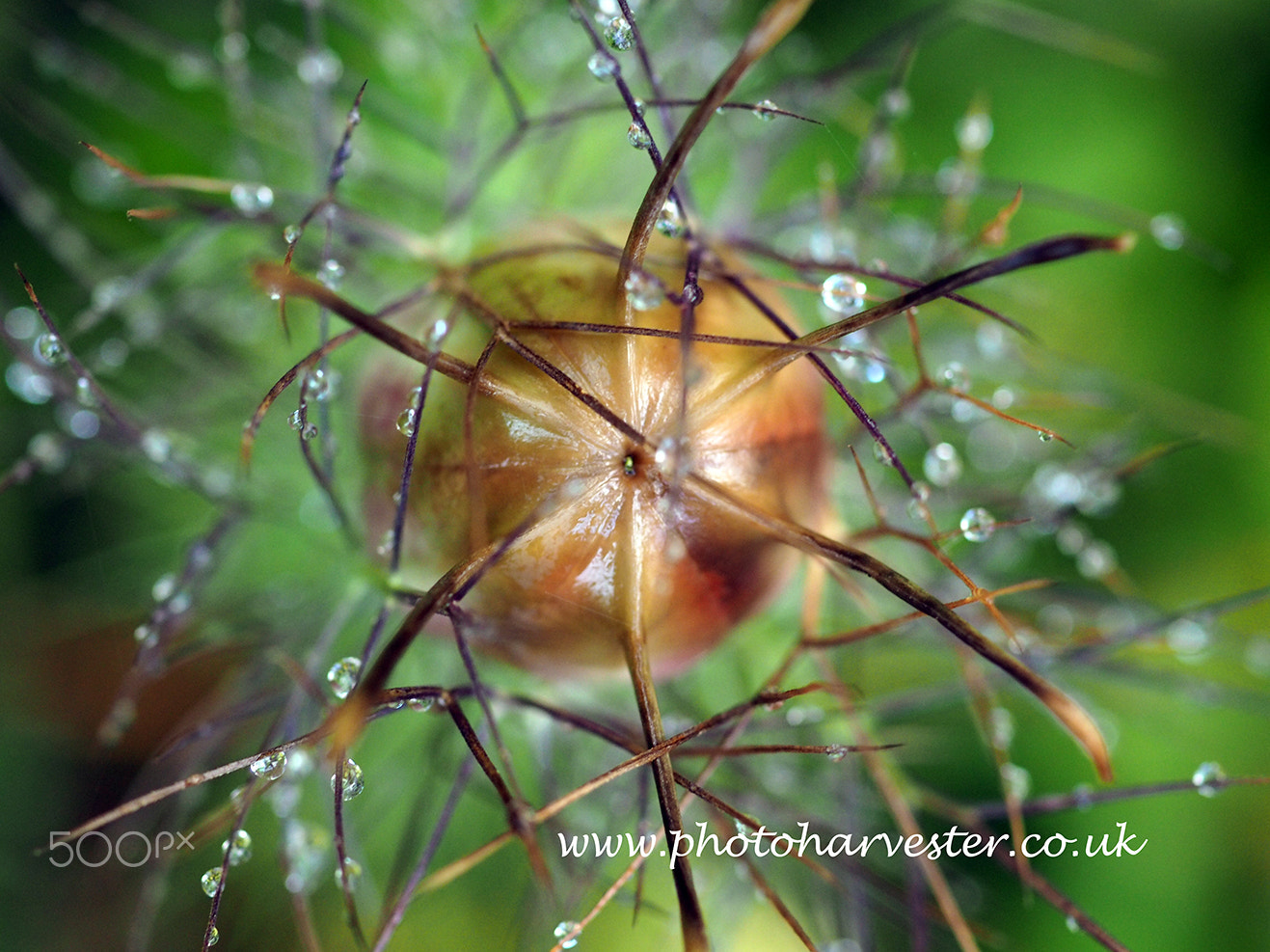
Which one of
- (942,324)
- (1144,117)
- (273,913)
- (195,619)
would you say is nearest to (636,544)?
(195,619)

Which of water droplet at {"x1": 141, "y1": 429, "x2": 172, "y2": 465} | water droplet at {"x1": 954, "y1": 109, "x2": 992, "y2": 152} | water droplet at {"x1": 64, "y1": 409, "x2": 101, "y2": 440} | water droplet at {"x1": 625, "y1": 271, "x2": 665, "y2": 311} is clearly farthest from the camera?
water droplet at {"x1": 954, "y1": 109, "x2": 992, "y2": 152}

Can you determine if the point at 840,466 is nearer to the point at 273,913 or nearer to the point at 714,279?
the point at 714,279

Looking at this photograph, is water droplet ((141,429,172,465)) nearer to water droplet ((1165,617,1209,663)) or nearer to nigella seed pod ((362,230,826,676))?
nigella seed pod ((362,230,826,676))

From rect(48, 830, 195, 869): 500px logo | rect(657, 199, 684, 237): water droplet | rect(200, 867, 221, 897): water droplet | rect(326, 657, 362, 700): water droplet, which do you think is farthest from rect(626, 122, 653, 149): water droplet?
rect(48, 830, 195, 869): 500px logo

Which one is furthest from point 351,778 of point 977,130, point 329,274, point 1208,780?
point 977,130

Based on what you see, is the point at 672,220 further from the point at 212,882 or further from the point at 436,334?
the point at 212,882

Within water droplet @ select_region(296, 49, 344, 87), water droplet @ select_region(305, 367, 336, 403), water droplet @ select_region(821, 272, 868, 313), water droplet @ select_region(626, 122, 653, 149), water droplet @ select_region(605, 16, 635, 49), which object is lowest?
water droplet @ select_region(305, 367, 336, 403)

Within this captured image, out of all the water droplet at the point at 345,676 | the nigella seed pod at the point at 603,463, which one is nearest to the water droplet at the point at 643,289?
the nigella seed pod at the point at 603,463
